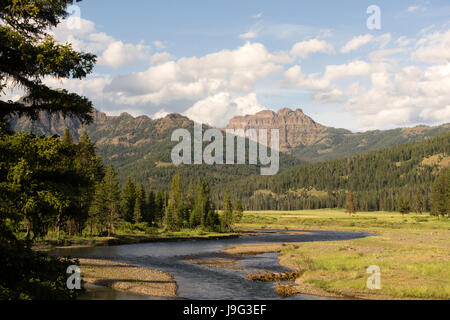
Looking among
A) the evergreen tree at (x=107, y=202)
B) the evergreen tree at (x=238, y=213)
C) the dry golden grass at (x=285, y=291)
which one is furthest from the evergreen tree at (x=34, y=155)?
the evergreen tree at (x=238, y=213)

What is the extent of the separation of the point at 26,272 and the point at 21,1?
11792mm

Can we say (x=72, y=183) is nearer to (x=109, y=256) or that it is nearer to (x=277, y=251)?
(x=109, y=256)

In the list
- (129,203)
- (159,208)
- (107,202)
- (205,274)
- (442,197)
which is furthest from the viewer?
(442,197)

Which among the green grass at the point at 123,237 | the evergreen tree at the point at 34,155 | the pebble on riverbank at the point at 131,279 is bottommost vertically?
the green grass at the point at 123,237

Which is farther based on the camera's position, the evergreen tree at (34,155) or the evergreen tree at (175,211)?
the evergreen tree at (175,211)

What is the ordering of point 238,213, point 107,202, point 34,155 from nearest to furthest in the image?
point 34,155, point 107,202, point 238,213

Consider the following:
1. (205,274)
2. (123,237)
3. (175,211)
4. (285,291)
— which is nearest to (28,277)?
(285,291)

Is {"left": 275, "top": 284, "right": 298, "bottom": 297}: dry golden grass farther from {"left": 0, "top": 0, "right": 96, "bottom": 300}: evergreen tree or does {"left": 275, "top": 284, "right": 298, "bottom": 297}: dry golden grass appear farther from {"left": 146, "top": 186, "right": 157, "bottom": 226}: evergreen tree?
{"left": 146, "top": 186, "right": 157, "bottom": 226}: evergreen tree

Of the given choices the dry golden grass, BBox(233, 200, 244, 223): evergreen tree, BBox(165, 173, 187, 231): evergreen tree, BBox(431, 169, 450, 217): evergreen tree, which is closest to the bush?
the dry golden grass

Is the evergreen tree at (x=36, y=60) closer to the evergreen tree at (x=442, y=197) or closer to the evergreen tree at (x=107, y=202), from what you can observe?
the evergreen tree at (x=107, y=202)

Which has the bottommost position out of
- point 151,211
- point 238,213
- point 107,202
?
point 238,213

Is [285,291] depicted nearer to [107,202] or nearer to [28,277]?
[28,277]

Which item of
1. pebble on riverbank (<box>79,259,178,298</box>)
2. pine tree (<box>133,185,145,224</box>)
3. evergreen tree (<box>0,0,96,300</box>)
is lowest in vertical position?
pebble on riverbank (<box>79,259,178,298</box>)

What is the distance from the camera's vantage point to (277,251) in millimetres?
62281
